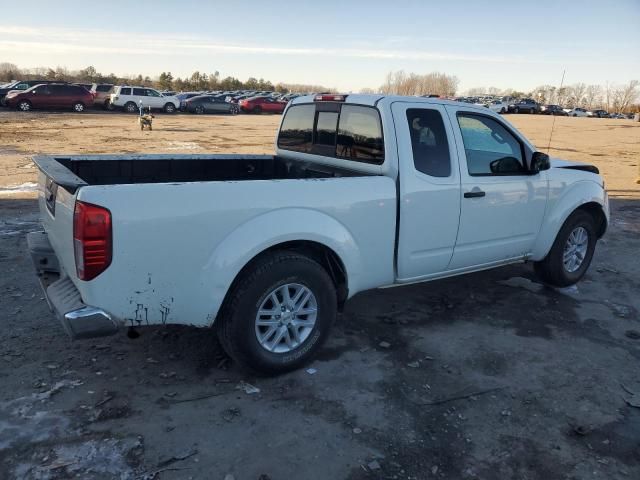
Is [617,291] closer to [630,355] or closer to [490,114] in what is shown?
[630,355]

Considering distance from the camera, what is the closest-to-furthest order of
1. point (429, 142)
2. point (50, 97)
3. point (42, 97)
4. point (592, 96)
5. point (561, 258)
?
point (429, 142) → point (561, 258) → point (42, 97) → point (50, 97) → point (592, 96)

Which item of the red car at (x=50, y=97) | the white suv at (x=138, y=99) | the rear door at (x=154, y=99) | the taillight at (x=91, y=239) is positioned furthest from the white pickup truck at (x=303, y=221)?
the rear door at (x=154, y=99)

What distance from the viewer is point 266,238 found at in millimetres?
3336

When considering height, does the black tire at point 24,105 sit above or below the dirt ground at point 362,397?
above

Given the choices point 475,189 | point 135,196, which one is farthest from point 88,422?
point 475,189

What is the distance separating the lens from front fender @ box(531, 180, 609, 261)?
204 inches

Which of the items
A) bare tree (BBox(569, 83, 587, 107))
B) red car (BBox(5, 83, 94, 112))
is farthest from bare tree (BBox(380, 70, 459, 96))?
red car (BBox(5, 83, 94, 112))

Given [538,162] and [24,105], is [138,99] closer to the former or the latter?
[24,105]

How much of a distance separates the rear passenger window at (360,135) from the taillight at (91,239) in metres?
2.17

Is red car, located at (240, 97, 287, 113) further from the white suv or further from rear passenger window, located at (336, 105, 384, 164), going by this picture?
rear passenger window, located at (336, 105, 384, 164)

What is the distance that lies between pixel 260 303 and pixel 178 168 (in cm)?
191

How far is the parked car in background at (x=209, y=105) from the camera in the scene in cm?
3888

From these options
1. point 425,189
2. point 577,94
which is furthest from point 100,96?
point 577,94

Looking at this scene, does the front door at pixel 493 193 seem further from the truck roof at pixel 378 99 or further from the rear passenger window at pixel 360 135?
the rear passenger window at pixel 360 135
